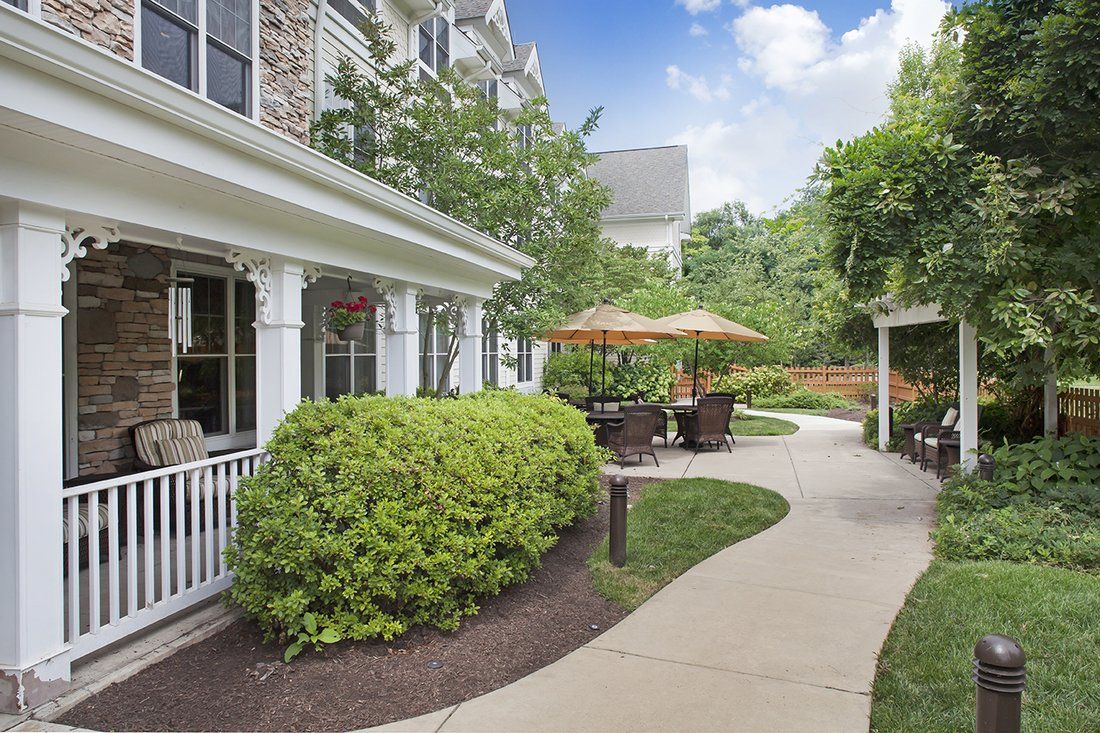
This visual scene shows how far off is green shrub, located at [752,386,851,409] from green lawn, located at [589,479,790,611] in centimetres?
1387

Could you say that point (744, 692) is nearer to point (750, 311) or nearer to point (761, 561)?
point (761, 561)

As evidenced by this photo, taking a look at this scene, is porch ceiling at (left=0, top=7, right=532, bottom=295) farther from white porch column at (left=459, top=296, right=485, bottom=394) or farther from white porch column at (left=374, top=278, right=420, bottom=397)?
white porch column at (left=459, top=296, right=485, bottom=394)

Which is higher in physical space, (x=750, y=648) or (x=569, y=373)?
(x=569, y=373)

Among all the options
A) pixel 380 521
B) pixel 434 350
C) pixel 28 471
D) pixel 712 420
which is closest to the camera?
pixel 28 471

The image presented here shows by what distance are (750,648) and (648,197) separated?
88.0ft

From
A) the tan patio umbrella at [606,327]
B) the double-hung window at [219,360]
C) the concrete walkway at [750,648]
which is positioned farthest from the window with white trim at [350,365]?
the concrete walkway at [750,648]

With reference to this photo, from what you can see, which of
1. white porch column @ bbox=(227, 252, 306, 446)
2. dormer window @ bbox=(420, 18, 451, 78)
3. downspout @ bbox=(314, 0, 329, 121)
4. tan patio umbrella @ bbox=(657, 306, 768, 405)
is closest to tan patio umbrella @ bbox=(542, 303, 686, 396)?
tan patio umbrella @ bbox=(657, 306, 768, 405)

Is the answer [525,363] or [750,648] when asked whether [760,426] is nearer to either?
[525,363]

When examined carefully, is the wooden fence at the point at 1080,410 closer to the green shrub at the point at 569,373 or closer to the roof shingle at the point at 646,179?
the green shrub at the point at 569,373

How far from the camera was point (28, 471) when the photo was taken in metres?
3.17

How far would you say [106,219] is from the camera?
11.6ft

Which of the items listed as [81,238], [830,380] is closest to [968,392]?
[81,238]

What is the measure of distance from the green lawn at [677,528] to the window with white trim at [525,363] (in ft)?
27.8

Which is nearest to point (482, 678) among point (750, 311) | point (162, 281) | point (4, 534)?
point (4, 534)
